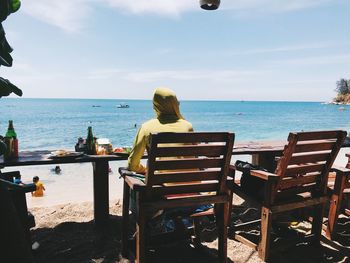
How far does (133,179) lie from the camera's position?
2949mm

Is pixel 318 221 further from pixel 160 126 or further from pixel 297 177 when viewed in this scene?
pixel 160 126

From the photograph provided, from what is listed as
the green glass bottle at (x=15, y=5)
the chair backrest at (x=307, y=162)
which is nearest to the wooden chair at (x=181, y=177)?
the chair backrest at (x=307, y=162)

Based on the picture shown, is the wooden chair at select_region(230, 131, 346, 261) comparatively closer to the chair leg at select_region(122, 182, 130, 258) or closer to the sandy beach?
the sandy beach

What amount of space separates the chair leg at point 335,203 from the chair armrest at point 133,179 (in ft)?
7.23

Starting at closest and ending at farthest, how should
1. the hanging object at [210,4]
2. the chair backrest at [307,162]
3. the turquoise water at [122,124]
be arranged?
1. the chair backrest at [307,162]
2. the hanging object at [210,4]
3. the turquoise water at [122,124]

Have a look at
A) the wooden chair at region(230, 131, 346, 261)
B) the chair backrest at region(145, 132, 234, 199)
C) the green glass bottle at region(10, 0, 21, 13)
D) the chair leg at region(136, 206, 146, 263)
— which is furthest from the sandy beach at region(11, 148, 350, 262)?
the green glass bottle at region(10, 0, 21, 13)

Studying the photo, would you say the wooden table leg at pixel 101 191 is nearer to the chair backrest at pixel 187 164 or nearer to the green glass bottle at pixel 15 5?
the chair backrest at pixel 187 164

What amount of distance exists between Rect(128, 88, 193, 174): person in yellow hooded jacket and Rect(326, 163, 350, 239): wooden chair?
1.81 metres

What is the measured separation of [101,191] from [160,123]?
5.05 feet

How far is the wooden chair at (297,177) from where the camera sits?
3072mm

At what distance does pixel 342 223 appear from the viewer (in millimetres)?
4348

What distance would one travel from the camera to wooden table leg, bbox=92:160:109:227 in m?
4.15

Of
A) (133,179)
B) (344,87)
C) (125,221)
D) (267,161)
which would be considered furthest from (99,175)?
(344,87)

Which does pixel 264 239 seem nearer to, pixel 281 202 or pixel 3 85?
pixel 281 202
